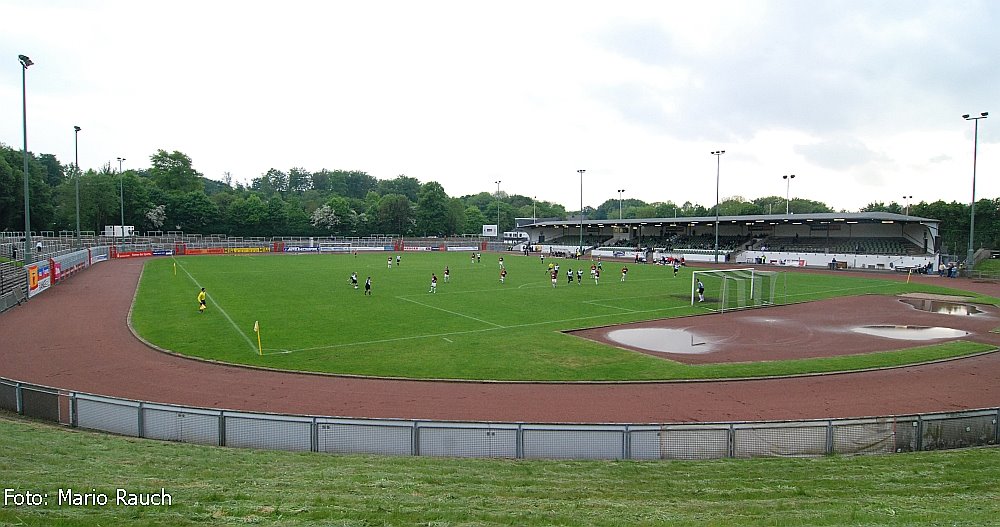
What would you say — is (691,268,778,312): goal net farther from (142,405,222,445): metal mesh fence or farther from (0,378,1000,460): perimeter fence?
(142,405,222,445): metal mesh fence

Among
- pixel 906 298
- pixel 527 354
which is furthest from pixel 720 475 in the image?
pixel 906 298

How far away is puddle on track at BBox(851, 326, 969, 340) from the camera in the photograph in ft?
90.9

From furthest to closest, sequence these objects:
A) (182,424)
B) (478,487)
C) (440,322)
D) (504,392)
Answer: (440,322) < (504,392) < (182,424) < (478,487)

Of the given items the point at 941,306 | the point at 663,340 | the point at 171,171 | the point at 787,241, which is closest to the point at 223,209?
the point at 171,171

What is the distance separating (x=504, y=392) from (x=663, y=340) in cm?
1115

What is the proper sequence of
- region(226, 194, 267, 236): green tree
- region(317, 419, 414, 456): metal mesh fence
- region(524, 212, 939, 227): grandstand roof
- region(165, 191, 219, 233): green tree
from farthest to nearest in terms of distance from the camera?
1. region(226, 194, 267, 236): green tree
2. region(165, 191, 219, 233): green tree
3. region(524, 212, 939, 227): grandstand roof
4. region(317, 419, 414, 456): metal mesh fence

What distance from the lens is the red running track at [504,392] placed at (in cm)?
1606

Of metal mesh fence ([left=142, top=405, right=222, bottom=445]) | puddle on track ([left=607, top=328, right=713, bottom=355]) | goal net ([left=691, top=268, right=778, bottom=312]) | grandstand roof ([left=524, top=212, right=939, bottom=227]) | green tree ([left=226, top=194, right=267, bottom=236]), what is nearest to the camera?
metal mesh fence ([left=142, top=405, right=222, bottom=445])

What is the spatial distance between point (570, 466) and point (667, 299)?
30.9 metres

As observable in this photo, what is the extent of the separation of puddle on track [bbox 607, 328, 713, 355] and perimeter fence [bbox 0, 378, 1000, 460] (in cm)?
1146

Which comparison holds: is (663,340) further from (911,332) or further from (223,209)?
(223,209)

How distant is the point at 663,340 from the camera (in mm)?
26391

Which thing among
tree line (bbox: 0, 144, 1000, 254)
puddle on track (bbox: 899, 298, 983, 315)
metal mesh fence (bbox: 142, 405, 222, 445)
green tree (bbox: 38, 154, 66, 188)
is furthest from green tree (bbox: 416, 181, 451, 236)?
metal mesh fence (bbox: 142, 405, 222, 445)

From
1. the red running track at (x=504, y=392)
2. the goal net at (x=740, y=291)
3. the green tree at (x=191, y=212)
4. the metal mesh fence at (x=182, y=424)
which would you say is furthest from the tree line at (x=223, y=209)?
the metal mesh fence at (x=182, y=424)
